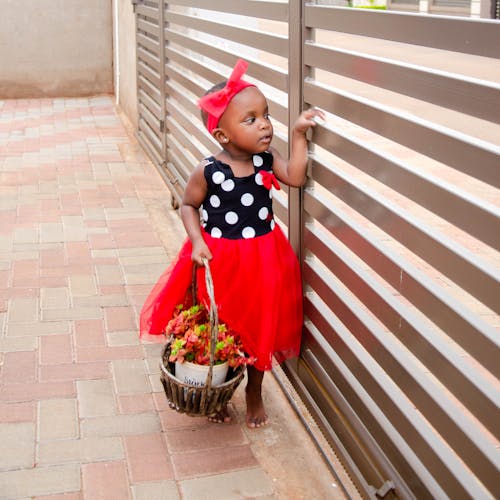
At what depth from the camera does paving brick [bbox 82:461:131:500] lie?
306 cm

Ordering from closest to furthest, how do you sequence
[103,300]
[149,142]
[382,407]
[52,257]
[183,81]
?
[382,407]
[103,300]
[52,257]
[183,81]
[149,142]

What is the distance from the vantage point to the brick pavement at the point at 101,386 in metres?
3.16

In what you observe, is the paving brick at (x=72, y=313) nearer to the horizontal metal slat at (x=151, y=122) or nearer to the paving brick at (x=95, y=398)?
the paving brick at (x=95, y=398)

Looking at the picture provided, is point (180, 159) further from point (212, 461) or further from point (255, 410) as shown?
point (212, 461)

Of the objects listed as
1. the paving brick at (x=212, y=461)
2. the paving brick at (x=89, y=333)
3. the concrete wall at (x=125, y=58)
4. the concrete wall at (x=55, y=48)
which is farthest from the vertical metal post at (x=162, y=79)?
the concrete wall at (x=55, y=48)

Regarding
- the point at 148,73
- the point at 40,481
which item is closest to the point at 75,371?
the point at 40,481

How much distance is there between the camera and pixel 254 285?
11.1 feet

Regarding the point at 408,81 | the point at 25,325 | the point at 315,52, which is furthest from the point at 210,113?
the point at 25,325

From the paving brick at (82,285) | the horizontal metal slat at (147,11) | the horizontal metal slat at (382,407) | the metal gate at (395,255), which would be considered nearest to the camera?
the metal gate at (395,255)

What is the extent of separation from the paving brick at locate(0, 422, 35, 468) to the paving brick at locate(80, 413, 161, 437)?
0.69 feet

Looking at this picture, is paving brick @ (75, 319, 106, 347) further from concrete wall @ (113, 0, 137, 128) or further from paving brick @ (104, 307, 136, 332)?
concrete wall @ (113, 0, 137, 128)

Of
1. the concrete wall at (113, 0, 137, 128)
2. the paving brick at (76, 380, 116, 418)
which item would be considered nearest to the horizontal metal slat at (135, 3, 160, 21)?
the concrete wall at (113, 0, 137, 128)

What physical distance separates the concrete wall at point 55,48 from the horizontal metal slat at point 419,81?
10.3 meters

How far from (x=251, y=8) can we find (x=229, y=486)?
2308 millimetres
